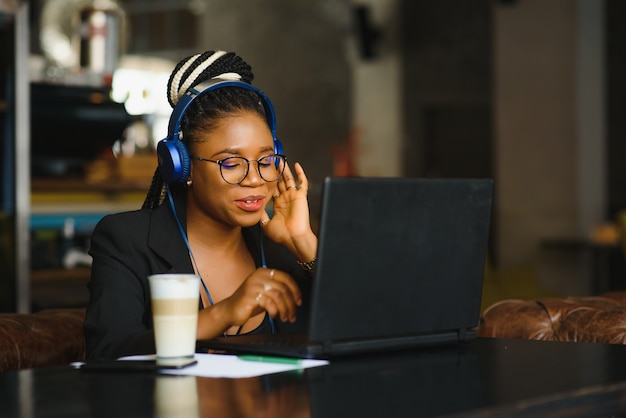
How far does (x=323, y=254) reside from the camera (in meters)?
1.28

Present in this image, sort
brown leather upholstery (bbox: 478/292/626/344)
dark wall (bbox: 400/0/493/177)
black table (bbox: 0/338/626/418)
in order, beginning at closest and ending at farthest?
black table (bbox: 0/338/626/418) → brown leather upholstery (bbox: 478/292/626/344) → dark wall (bbox: 400/0/493/177)

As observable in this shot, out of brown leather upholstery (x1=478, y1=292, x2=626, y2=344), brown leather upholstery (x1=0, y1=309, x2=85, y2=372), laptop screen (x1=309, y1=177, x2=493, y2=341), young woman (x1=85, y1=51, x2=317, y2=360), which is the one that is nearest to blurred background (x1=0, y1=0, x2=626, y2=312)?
brown leather upholstery (x1=0, y1=309, x2=85, y2=372)

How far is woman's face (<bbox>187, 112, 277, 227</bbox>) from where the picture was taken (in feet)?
5.89

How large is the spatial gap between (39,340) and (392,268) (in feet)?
3.02

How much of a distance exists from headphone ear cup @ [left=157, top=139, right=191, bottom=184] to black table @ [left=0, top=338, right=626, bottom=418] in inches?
22.1

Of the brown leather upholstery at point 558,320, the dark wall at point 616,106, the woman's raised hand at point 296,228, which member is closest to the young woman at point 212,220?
the woman's raised hand at point 296,228

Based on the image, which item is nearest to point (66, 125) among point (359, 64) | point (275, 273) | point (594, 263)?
point (275, 273)

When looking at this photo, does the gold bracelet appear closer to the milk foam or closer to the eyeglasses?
the eyeglasses

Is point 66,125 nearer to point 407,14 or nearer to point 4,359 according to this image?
point 4,359

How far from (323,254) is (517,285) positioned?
523cm

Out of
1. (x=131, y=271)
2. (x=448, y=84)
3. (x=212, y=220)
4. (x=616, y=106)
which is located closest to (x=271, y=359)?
(x=131, y=271)

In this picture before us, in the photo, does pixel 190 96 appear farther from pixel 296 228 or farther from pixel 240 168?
pixel 296 228

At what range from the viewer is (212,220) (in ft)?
6.20

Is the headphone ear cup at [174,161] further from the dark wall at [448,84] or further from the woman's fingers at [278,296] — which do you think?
the dark wall at [448,84]
